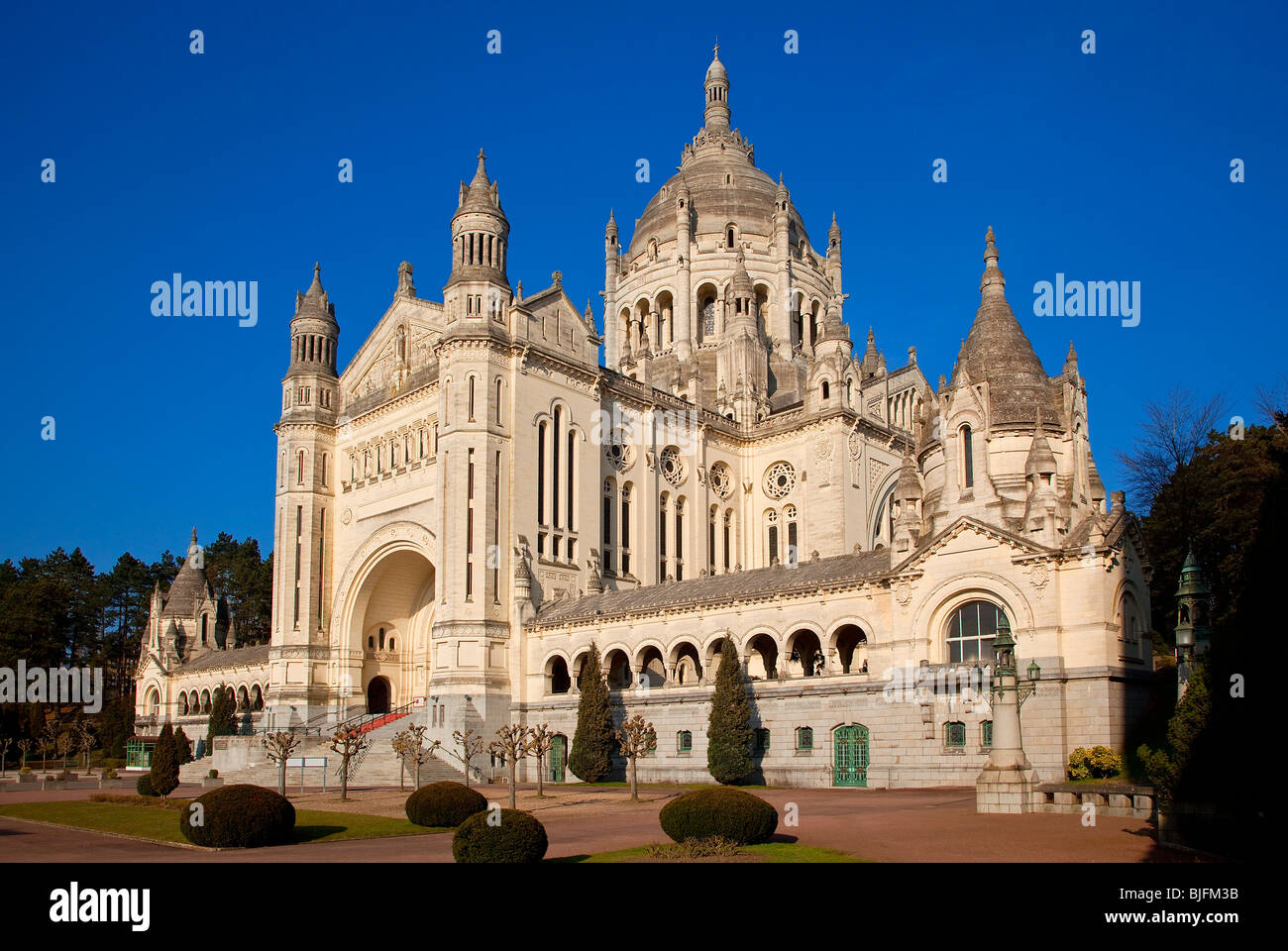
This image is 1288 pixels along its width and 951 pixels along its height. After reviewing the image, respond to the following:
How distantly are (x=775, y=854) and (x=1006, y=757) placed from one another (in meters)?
9.78

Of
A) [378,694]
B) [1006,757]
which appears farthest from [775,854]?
[378,694]

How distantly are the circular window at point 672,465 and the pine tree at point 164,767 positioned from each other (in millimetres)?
30328

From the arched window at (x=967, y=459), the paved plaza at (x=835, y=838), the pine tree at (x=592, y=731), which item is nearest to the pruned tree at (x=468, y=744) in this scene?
the pine tree at (x=592, y=731)

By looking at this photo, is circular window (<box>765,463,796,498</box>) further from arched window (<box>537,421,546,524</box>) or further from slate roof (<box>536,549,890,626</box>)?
slate roof (<box>536,549,890,626</box>)

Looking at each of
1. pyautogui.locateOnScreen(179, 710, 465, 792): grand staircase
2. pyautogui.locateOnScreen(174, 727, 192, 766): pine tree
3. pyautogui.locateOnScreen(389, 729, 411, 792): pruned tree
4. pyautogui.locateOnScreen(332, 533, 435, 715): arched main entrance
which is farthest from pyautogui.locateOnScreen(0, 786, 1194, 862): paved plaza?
pyautogui.locateOnScreen(332, 533, 435, 715): arched main entrance

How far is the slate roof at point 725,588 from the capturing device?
42.8m

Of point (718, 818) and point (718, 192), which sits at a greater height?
point (718, 192)

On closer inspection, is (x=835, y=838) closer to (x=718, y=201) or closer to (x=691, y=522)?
(x=691, y=522)

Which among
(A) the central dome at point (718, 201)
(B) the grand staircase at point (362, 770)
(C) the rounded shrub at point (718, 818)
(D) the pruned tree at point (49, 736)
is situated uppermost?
(A) the central dome at point (718, 201)

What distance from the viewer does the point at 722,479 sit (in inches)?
2660

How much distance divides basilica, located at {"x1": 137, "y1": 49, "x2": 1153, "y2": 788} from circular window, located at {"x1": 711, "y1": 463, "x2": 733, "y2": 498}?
0.14 m

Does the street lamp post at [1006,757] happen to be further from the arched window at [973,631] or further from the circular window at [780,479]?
the circular window at [780,479]
